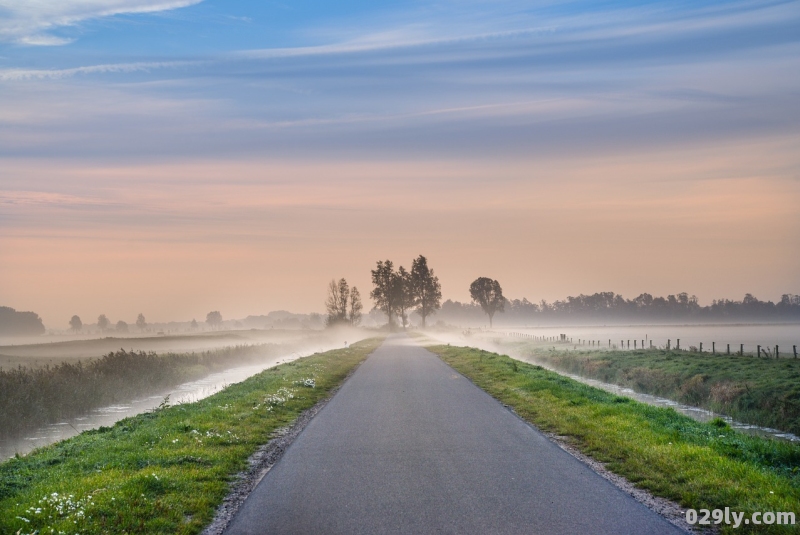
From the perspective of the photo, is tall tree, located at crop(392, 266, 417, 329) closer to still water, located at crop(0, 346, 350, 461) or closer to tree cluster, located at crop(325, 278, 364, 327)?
tree cluster, located at crop(325, 278, 364, 327)

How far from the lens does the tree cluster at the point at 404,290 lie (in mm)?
154250

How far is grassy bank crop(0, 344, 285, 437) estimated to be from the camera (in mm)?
22609

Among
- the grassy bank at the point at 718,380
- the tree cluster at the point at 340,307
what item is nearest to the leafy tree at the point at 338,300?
the tree cluster at the point at 340,307

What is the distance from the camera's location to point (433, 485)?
945 centimetres

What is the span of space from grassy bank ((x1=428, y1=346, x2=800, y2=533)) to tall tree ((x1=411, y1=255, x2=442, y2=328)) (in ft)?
451

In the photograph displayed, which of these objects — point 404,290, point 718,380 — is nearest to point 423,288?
point 404,290

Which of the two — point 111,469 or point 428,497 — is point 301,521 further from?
point 111,469

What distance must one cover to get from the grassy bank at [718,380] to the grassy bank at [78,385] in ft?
89.3

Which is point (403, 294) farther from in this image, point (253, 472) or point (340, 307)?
point (253, 472)

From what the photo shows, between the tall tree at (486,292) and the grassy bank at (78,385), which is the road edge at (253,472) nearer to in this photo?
the grassy bank at (78,385)

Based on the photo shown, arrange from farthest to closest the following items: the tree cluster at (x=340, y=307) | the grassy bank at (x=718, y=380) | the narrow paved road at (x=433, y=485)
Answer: the tree cluster at (x=340, y=307), the grassy bank at (x=718, y=380), the narrow paved road at (x=433, y=485)

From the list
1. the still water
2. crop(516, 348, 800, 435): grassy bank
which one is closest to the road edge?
the still water

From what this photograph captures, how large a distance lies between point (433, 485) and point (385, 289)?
145 meters

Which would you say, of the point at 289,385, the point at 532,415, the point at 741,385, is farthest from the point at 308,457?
the point at 741,385
